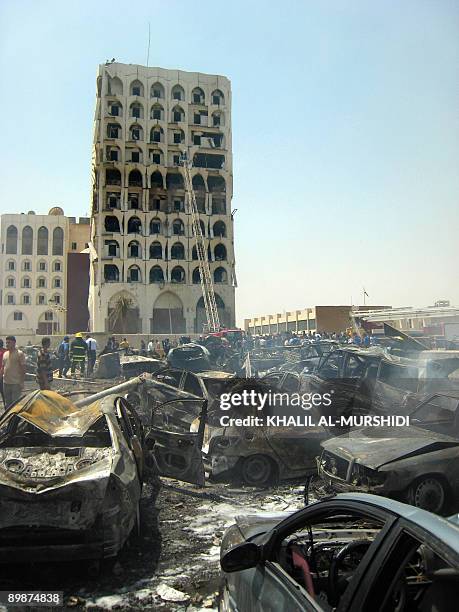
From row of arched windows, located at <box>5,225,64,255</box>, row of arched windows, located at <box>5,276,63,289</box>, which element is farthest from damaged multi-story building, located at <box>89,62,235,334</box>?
row of arched windows, located at <box>5,225,64,255</box>

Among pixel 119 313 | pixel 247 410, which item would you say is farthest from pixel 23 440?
pixel 119 313

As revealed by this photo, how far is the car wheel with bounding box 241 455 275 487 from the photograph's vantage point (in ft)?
24.3

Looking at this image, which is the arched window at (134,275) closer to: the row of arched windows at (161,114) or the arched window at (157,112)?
the row of arched windows at (161,114)

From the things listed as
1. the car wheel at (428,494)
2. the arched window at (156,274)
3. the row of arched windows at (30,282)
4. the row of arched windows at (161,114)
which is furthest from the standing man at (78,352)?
the row of arched windows at (30,282)

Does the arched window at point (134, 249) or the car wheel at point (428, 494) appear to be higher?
the arched window at point (134, 249)

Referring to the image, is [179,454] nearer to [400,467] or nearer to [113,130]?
[400,467]

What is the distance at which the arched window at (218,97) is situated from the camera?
188ft

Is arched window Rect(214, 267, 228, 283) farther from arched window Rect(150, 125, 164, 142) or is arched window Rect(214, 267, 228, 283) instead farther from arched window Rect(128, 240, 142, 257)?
arched window Rect(150, 125, 164, 142)

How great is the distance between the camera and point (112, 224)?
54250mm

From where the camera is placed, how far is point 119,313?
170ft

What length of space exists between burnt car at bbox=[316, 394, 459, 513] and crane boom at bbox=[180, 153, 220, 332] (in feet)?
141

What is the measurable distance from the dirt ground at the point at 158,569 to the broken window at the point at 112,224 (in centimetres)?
4994

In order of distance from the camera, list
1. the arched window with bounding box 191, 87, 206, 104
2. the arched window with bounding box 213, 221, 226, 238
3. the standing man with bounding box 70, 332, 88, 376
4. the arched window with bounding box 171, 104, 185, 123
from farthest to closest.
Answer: the arched window with bounding box 191, 87, 206, 104 < the arched window with bounding box 213, 221, 226, 238 < the arched window with bounding box 171, 104, 185, 123 < the standing man with bounding box 70, 332, 88, 376

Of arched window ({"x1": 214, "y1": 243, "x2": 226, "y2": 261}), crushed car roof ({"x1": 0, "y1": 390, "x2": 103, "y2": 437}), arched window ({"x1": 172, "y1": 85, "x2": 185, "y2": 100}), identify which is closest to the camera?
crushed car roof ({"x1": 0, "y1": 390, "x2": 103, "y2": 437})
